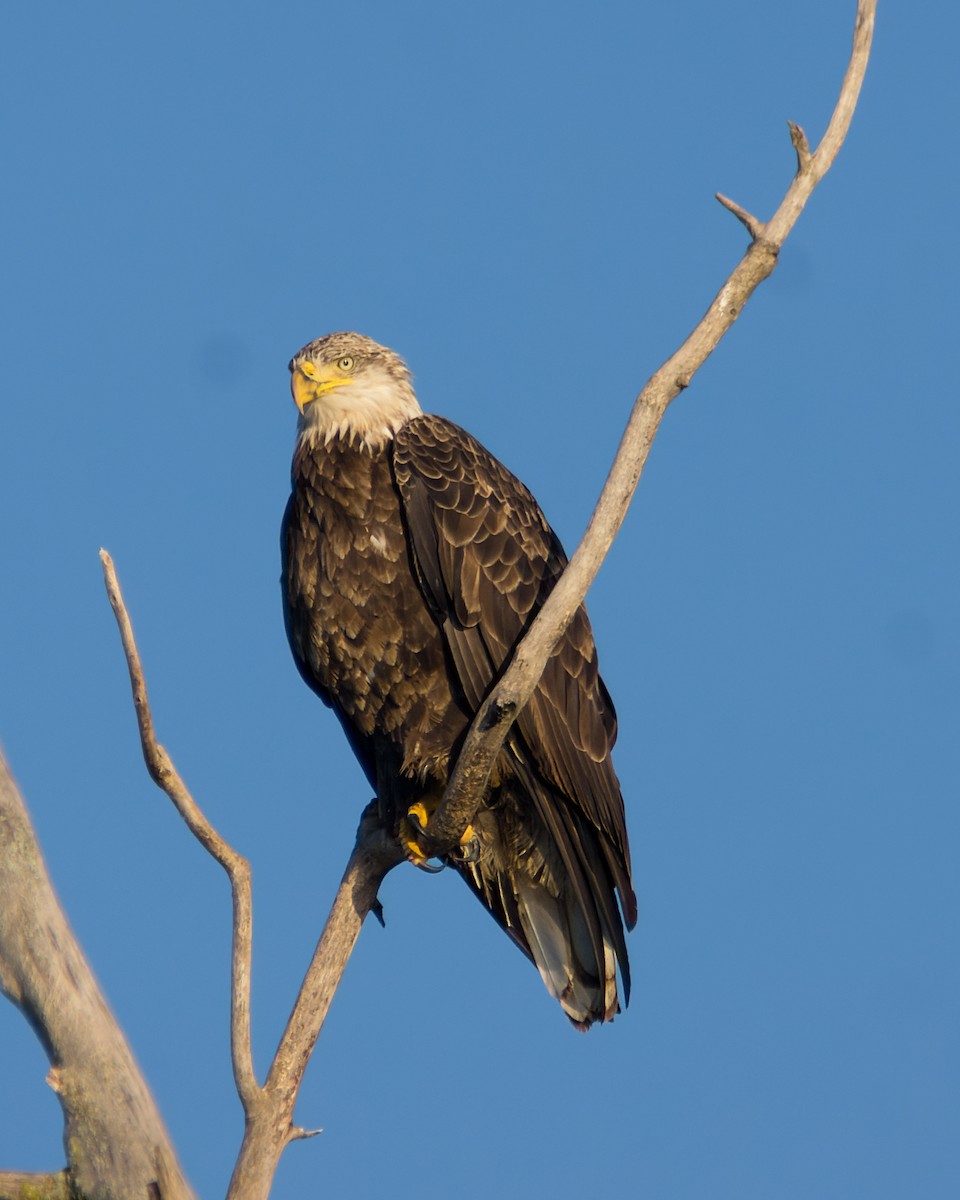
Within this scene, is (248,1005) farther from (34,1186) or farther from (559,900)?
(559,900)

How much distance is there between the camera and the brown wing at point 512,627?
5.54 meters

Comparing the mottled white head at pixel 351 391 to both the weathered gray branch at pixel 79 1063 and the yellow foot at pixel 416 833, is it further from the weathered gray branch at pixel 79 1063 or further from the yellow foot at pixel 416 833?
the weathered gray branch at pixel 79 1063

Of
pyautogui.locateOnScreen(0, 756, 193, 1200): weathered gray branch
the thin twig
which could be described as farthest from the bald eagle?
pyautogui.locateOnScreen(0, 756, 193, 1200): weathered gray branch

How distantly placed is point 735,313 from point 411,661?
1669 mm

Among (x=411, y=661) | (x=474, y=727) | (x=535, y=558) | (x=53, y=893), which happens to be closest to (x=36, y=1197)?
(x=53, y=893)

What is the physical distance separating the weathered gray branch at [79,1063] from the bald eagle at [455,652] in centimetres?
146

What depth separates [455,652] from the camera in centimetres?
552

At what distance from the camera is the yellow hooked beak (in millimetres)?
6152

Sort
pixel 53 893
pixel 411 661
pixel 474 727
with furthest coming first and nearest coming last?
pixel 411 661, pixel 474 727, pixel 53 893

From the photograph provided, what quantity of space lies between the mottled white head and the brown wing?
203mm

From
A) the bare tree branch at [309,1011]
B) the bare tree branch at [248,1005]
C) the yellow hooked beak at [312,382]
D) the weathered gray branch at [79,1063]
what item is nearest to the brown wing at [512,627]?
the yellow hooked beak at [312,382]

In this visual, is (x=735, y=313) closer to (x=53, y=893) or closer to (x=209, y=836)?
(x=209, y=836)

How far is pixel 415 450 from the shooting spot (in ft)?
18.9

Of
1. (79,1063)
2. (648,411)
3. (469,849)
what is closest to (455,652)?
(469,849)
